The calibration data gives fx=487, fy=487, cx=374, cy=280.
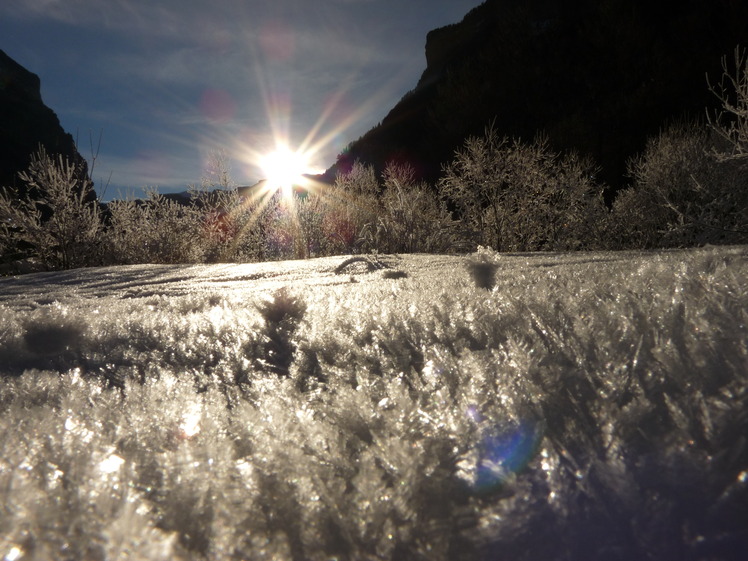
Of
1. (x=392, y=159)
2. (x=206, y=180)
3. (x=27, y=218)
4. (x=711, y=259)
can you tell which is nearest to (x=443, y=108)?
(x=392, y=159)

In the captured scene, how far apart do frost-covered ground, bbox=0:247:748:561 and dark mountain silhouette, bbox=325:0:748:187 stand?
20804 mm

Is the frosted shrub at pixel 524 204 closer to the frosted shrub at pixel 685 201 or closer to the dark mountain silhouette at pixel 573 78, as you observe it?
the frosted shrub at pixel 685 201

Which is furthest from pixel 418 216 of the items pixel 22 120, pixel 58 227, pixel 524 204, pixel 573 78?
pixel 22 120

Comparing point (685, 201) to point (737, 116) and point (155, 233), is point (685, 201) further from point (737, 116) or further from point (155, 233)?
point (155, 233)

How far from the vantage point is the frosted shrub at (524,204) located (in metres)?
8.05

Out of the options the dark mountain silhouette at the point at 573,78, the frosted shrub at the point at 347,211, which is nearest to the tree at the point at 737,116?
the frosted shrub at the point at 347,211

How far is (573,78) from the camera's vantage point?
25453 millimetres

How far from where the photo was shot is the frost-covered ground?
0.99 ft

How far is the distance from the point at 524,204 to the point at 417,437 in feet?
27.4

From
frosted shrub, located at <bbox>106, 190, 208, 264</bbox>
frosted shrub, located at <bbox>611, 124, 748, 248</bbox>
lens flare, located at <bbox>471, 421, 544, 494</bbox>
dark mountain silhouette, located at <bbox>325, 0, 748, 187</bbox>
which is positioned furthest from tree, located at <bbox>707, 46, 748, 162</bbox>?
dark mountain silhouette, located at <bbox>325, 0, 748, 187</bbox>

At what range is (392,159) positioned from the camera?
30469mm

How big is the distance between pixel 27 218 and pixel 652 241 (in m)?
9.29

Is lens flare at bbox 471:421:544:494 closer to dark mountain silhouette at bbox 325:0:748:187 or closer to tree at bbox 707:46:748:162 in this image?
tree at bbox 707:46:748:162

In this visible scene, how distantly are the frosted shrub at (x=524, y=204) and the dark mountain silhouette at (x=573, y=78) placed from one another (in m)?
12.7
